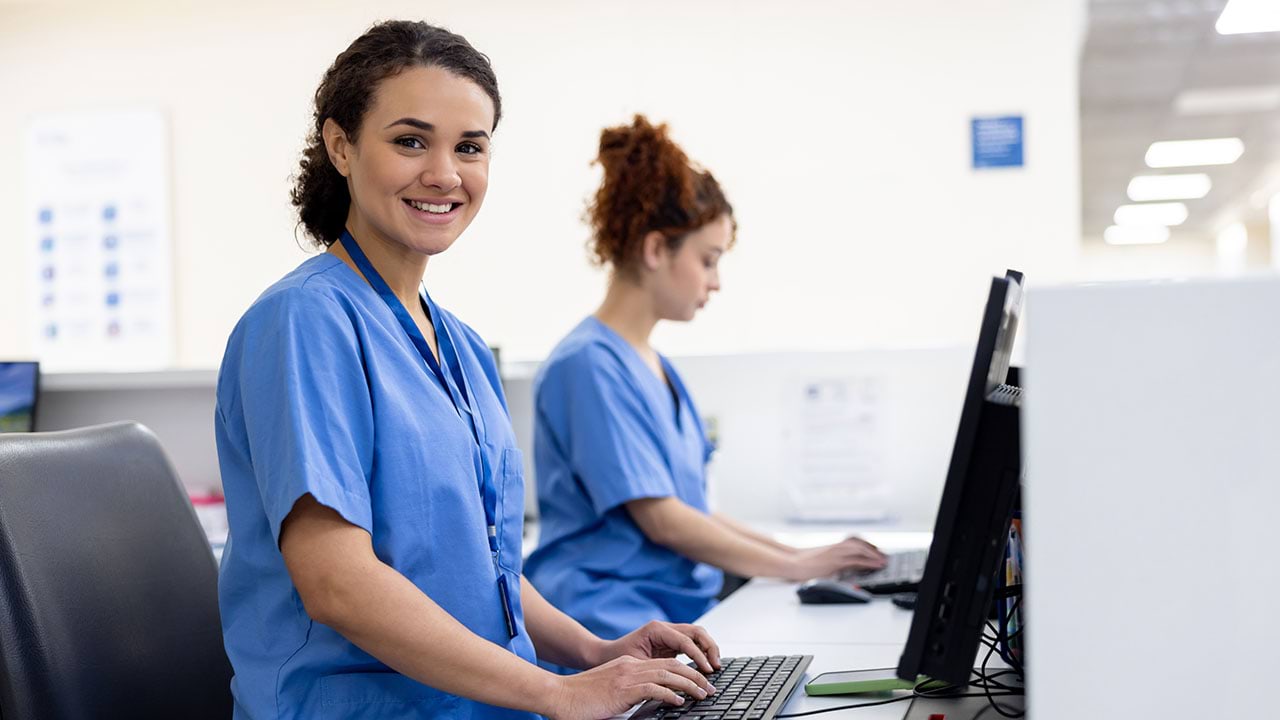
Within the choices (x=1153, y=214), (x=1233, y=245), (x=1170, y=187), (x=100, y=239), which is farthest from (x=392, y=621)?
(x=1233, y=245)

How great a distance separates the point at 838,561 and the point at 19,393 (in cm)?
212

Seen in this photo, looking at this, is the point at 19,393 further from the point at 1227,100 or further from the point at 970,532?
the point at 1227,100

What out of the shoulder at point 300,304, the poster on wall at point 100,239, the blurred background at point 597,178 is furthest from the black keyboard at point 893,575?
the poster on wall at point 100,239

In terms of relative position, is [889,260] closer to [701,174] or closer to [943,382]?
[943,382]

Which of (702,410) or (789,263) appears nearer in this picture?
(702,410)

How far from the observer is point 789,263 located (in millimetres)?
3371

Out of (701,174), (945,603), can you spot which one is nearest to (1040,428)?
(945,603)

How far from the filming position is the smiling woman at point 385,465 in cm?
105

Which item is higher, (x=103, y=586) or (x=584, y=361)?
(x=584, y=361)

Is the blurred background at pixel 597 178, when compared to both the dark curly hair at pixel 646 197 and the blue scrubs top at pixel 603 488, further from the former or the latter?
the blue scrubs top at pixel 603 488

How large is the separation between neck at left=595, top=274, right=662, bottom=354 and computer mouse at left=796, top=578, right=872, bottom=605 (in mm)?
574

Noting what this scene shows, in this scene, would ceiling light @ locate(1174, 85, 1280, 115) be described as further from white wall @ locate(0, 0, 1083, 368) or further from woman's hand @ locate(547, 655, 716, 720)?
woman's hand @ locate(547, 655, 716, 720)

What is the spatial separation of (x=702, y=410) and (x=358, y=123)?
1.73 metres

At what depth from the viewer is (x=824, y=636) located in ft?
5.01
